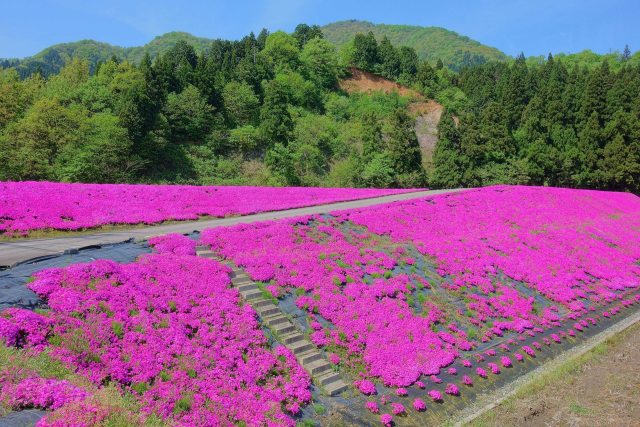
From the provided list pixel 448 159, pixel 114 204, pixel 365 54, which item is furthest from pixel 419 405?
pixel 365 54

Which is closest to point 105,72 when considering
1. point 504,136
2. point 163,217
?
point 163,217

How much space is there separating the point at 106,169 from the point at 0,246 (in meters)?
28.5

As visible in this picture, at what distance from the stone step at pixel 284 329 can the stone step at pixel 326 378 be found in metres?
1.90

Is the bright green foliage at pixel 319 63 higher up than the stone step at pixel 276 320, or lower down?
higher up

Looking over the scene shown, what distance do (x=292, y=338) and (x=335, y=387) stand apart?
221 cm

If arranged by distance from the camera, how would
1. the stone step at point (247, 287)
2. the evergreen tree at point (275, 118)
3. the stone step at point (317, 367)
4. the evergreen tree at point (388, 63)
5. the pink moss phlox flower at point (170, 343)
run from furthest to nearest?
1. the evergreen tree at point (388, 63)
2. the evergreen tree at point (275, 118)
3. the stone step at point (247, 287)
4. the stone step at point (317, 367)
5. the pink moss phlox flower at point (170, 343)

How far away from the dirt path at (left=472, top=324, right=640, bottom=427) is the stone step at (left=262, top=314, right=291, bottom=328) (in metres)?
6.69

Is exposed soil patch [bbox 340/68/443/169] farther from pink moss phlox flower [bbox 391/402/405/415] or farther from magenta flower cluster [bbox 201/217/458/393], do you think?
pink moss phlox flower [bbox 391/402/405/415]

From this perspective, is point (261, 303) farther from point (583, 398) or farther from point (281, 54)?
point (281, 54)

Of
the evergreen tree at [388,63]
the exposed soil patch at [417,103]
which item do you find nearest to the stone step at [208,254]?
the exposed soil patch at [417,103]

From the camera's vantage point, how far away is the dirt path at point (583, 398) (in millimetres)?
12102

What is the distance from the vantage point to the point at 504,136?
58.1 metres

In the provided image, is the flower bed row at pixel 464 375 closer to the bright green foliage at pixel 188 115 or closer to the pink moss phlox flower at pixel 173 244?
the pink moss phlox flower at pixel 173 244

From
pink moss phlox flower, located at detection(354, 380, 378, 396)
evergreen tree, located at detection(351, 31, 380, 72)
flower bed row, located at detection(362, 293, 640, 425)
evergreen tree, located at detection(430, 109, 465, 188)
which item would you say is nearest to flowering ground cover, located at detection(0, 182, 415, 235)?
pink moss phlox flower, located at detection(354, 380, 378, 396)
